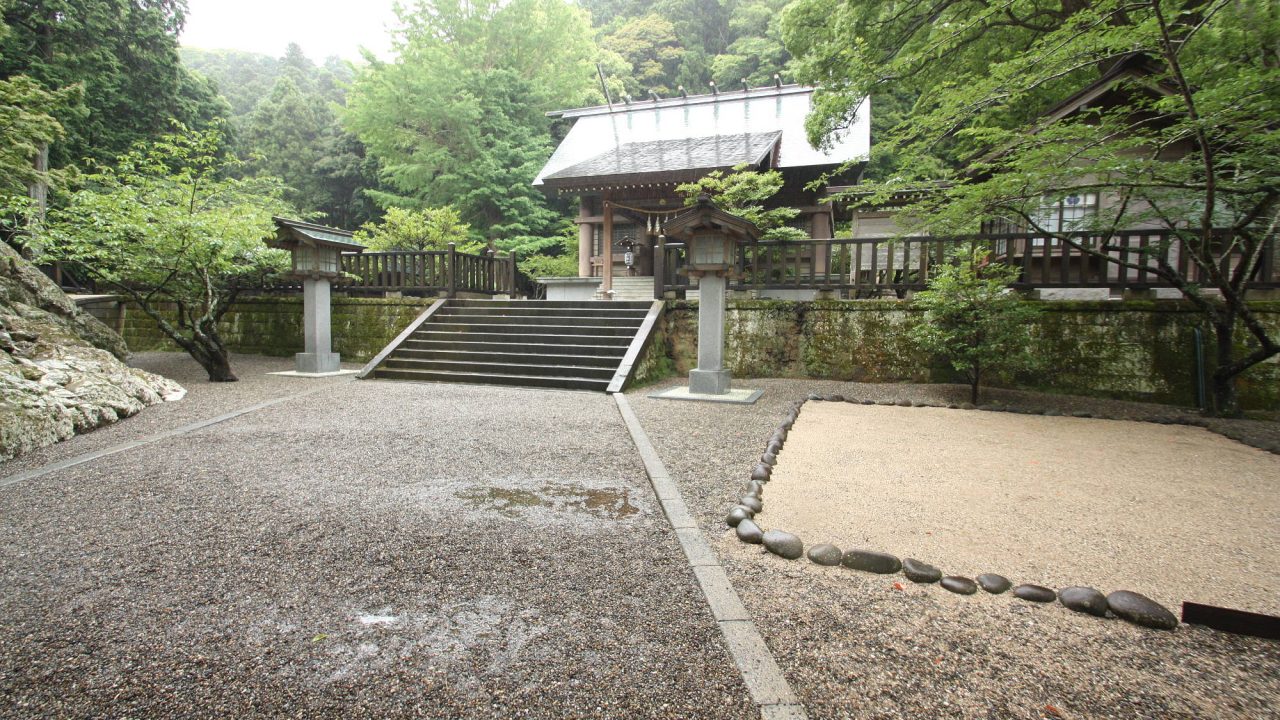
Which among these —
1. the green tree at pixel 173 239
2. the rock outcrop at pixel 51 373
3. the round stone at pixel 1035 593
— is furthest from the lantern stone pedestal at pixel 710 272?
the green tree at pixel 173 239

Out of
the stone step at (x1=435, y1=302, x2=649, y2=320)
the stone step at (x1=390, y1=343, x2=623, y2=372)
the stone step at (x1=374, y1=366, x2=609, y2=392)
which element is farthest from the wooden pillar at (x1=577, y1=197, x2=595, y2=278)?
the stone step at (x1=374, y1=366, x2=609, y2=392)

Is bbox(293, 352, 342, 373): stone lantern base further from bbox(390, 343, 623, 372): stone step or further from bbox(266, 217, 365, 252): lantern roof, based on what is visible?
bbox(266, 217, 365, 252): lantern roof

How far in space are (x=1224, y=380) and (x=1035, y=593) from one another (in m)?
6.06

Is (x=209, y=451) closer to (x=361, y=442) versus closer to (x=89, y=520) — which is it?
(x=361, y=442)

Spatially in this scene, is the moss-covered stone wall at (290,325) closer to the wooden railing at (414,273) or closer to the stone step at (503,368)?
the wooden railing at (414,273)

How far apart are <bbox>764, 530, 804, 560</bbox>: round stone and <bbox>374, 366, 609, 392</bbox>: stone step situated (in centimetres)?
484

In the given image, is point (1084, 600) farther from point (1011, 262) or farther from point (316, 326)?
point (316, 326)

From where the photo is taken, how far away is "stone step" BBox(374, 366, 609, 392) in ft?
24.9

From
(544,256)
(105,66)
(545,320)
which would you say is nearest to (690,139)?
(544,256)

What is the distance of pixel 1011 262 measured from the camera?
23.4 feet

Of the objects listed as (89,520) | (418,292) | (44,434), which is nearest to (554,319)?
(418,292)

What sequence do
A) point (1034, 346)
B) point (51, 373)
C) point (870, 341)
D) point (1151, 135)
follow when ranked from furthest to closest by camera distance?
point (870, 341), point (1034, 346), point (1151, 135), point (51, 373)

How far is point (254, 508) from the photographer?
3.10 metres

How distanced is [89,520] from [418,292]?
8.56 m
